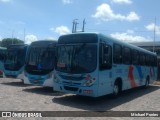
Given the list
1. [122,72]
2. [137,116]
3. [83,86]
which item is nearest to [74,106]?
[83,86]

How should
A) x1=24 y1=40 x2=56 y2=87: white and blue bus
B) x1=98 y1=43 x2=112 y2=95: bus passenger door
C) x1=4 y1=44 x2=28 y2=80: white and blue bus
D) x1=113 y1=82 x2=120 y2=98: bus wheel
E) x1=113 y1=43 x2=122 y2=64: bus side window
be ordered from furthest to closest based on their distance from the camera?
x1=4 y1=44 x2=28 y2=80: white and blue bus < x1=24 y1=40 x2=56 y2=87: white and blue bus < x1=113 y1=82 x2=120 y2=98: bus wheel < x1=113 y1=43 x2=122 y2=64: bus side window < x1=98 y1=43 x2=112 y2=95: bus passenger door

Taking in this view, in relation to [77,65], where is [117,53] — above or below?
above

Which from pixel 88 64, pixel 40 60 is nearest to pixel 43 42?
pixel 40 60

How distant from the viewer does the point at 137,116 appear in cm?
1001

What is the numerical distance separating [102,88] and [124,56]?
3.61 m

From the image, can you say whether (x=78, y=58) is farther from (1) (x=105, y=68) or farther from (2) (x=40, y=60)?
(2) (x=40, y=60)

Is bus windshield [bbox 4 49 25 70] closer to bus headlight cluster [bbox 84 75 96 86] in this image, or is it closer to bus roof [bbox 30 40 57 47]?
bus roof [bbox 30 40 57 47]

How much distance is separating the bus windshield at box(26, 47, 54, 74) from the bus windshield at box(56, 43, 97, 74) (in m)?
2.71

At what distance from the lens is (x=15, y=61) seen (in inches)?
784

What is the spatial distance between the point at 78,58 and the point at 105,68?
1.33 meters

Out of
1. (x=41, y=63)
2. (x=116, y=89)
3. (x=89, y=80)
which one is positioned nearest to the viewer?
(x=89, y=80)

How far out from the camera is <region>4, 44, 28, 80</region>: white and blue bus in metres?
19.5

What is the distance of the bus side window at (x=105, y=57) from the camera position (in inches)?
474

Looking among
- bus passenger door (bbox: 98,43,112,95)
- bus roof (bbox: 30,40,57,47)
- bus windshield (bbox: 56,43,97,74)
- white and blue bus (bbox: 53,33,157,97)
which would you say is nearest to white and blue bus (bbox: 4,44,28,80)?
bus roof (bbox: 30,40,57,47)
